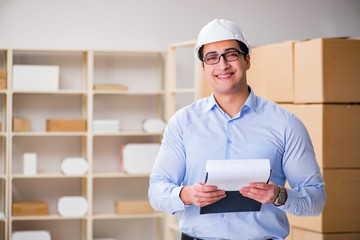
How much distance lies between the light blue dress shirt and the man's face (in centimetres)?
7

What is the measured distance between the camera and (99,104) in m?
4.94

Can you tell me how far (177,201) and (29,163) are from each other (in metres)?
3.12

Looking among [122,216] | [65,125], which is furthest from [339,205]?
[65,125]

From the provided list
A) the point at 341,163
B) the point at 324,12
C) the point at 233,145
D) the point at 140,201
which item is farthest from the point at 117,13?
the point at 233,145

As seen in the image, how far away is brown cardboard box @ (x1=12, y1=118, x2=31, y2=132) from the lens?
4.47 metres

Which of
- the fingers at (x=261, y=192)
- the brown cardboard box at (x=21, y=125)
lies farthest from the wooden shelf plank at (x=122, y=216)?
the fingers at (x=261, y=192)

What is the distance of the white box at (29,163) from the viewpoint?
449 cm

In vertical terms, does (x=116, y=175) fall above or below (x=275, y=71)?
below

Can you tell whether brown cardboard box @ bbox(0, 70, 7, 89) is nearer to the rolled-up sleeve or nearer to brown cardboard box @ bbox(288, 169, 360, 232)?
brown cardboard box @ bbox(288, 169, 360, 232)

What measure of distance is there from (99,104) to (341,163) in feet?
7.89

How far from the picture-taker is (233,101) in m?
1.77

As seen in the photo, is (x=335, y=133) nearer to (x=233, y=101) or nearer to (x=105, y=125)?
(x=233, y=101)

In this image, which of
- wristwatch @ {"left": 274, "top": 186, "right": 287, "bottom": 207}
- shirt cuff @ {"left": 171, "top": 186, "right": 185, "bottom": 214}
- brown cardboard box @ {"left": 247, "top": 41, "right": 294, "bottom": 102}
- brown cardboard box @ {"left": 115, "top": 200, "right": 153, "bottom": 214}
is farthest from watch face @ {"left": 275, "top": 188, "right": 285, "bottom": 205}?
brown cardboard box @ {"left": 115, "top": 200, "right": 153, "bottom": 214}

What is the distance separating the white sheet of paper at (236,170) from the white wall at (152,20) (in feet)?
11.8
